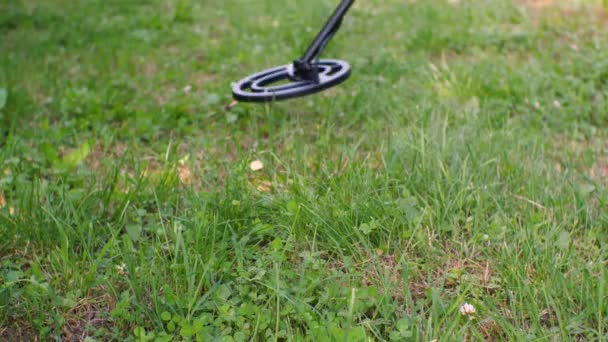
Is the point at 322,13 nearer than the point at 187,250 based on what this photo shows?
No

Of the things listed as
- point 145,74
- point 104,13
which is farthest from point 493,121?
point 104,13

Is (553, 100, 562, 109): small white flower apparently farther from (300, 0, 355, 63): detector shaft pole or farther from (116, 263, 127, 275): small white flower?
(116, 263, 127, 275): small white flower

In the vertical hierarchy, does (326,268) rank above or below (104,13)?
below

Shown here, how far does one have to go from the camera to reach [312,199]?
1.88 metres

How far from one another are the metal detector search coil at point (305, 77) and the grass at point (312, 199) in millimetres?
147

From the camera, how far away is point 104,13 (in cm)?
469

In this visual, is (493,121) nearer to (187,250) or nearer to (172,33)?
(187,250)

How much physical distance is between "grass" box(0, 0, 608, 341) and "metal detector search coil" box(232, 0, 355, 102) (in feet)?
0.48

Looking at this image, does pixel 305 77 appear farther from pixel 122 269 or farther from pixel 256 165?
pixel 122 269

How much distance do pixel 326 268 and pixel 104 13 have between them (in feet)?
12.1

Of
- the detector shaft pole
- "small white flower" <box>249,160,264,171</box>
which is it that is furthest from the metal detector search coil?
"small white flower" <box>249,160,264,171</box>

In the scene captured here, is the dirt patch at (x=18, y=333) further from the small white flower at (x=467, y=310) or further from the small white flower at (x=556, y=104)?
the small white flower at (x=556, y=104)

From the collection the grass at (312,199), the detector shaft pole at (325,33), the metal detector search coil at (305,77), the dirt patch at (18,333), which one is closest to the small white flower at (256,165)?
the grass at (312,199)

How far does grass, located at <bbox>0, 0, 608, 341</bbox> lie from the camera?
5.10ft
